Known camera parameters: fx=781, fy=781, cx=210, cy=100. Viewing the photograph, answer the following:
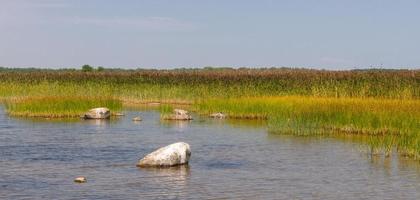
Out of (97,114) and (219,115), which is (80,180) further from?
(219,115)

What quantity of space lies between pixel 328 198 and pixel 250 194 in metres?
1.74

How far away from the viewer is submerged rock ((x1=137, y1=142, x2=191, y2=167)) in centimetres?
2178

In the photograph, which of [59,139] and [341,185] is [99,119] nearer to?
[59,139]

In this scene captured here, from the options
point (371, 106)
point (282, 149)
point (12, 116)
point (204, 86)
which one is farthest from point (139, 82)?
point (282, 149)

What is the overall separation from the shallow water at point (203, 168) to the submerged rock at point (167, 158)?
0.33m

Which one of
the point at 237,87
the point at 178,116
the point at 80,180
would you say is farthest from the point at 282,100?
the point at 80,180

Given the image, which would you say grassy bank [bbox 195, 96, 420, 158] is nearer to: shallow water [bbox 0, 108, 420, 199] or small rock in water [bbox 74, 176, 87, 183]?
shallow water [bbox 0, 108, 420, 199]

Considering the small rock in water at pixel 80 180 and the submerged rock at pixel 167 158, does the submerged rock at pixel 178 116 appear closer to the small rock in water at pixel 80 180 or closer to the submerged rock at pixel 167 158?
the submerged rock at pixel 167 158

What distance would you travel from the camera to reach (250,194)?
17.6 meters

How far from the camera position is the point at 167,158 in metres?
21.8

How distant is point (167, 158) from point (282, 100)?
19.2 meters

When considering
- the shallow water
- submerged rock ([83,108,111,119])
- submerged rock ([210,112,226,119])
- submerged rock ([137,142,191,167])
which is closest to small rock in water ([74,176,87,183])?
the shallow water

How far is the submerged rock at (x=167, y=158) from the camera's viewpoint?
21781mm

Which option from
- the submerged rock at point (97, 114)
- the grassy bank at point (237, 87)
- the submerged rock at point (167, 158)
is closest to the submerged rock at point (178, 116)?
the submerged rock at point (97, 114)
